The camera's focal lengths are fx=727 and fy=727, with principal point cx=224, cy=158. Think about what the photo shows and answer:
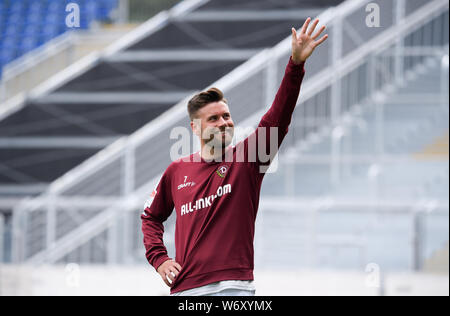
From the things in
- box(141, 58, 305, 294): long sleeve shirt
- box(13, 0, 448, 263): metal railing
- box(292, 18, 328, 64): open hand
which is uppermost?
box(13, 0, 448, 263): metal railing

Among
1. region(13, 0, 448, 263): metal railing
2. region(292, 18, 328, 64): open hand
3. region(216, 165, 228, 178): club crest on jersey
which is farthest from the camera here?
region(13, 0, 448, 263): metal railing

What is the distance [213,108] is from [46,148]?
259 inches

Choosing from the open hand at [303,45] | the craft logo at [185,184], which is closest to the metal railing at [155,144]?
the craft logo at [185,184]

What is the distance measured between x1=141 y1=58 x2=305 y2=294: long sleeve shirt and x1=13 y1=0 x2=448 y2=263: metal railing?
3.24 meters

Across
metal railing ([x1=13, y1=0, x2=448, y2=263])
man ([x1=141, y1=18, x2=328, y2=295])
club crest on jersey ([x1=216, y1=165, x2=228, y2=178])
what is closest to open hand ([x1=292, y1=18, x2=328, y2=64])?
man ([x1=141, y1=18, x2=328, y2=295])

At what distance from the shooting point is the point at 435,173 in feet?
20.6

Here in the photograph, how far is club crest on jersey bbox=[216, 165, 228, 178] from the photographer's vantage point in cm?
205

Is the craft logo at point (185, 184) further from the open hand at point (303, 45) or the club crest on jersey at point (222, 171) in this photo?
the open hand at point (303, 45)

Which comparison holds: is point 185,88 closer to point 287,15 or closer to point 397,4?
point 287,15

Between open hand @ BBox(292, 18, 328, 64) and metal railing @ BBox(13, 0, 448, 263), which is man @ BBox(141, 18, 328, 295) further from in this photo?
metal railing @ BBox(13, 0, 448, 263)

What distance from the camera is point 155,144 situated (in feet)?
18.3

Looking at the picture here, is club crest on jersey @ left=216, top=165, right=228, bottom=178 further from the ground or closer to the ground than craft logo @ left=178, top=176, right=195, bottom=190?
further from the ground

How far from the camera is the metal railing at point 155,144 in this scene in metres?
5.41
